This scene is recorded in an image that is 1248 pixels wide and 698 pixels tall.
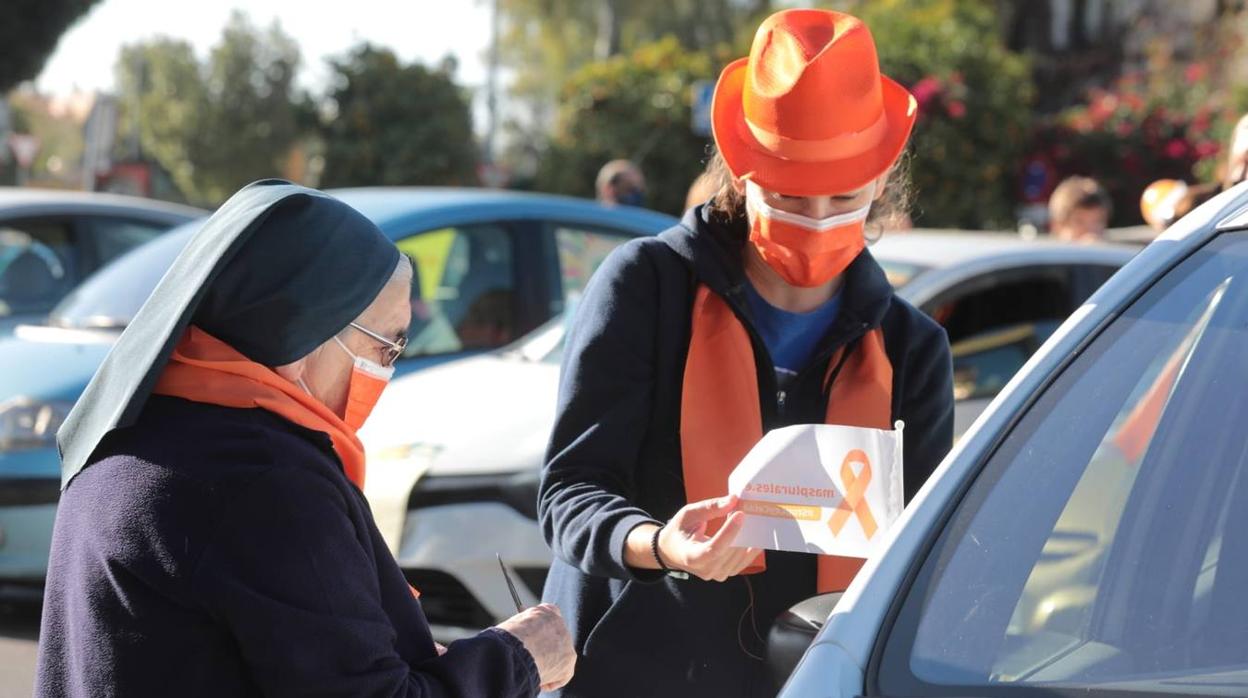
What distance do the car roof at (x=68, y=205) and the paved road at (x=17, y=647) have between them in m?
2.71

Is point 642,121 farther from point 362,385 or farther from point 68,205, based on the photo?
point 362,385

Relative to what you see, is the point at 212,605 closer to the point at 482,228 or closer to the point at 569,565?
the point at 569,565

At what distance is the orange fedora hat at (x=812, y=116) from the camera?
8.00ft

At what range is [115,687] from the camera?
5.77ft

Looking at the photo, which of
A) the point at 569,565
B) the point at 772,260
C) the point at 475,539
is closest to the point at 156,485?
the point at 569,565

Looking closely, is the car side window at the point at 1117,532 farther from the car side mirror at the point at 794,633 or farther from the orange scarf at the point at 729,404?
the orange scarf at the point at 729,404

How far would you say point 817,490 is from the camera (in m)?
2.15

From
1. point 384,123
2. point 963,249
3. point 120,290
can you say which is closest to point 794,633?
point 963,249

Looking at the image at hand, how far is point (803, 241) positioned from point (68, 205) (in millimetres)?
7001

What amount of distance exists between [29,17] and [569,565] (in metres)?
28.1

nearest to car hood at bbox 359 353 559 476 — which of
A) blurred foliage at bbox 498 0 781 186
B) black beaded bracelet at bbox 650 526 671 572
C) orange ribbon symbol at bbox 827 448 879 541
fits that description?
black beaded bracelet at bbox 650 526 671 572

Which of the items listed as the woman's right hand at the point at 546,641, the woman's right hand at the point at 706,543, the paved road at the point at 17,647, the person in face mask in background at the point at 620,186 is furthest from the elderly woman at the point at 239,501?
the person in face mask in background at the point at 620,186

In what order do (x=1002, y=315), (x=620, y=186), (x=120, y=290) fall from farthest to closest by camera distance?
(x=620, y=186) < (x=120, y=290) < (x=1002, y=315)

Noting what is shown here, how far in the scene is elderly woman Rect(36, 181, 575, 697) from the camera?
174 cm
